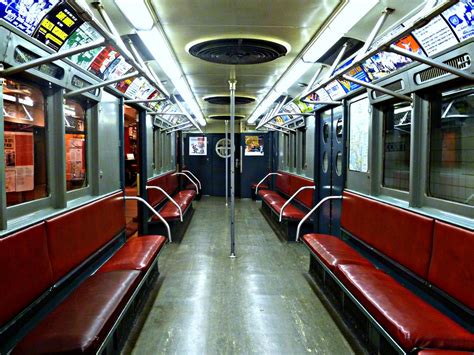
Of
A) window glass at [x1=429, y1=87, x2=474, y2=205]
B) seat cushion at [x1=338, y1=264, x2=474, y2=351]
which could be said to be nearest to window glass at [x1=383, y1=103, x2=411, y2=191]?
window glass at [x1=429, y1=87, x2=474, y2=205]

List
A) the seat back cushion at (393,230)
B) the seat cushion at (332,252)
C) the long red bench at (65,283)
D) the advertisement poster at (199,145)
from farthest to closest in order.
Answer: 1. the advertisement poster at (199,145)
2. the seat cushion at (332,252)
3. the seat back cushion at (393,230)
4. the long red bench at (65,283)

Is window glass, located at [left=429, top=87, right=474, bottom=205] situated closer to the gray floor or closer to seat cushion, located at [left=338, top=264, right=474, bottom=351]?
seat cushion, located at [left=338, top=264, right=474, bottom=351]

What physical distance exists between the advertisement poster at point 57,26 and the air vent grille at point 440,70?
2689 mm

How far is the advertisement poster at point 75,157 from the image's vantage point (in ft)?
11.0

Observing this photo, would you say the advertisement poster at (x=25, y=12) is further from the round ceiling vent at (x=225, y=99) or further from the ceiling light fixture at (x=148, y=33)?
the round ceiling vent at (x=225, y=99)

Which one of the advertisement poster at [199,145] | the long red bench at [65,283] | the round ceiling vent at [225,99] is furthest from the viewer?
the advertisement poster at [199,145]

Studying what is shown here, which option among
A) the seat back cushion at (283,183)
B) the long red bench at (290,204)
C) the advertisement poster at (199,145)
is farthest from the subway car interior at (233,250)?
the advertisement poster at (199,145)

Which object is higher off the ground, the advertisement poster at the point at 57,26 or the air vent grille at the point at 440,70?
the advertisement poster at the point at 57,26

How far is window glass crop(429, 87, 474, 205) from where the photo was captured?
2576mm

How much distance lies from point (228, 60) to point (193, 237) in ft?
10.8

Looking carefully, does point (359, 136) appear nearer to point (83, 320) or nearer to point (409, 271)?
point (409, 271)

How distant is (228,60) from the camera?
4.11 m

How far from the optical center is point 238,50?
3.83 m

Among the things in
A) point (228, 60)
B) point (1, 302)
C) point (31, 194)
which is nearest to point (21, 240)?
point (1, 302)
